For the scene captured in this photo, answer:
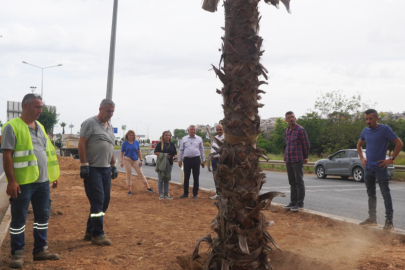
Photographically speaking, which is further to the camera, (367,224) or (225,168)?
(367,224)

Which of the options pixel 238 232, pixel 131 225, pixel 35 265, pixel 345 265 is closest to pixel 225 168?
pixel 238 232

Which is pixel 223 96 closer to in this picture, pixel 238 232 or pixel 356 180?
pixel 238 232

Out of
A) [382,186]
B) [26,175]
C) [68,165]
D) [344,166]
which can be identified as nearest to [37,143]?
[26,175]

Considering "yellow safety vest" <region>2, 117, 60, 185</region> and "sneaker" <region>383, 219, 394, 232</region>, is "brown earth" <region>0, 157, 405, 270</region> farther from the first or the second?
"yellow safety vest" <region>2, 117, 60, 185</region>

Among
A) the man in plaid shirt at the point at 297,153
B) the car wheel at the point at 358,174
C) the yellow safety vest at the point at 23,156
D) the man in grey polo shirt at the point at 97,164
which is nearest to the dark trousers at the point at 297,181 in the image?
the man in plaid shirt at the point at 297,153

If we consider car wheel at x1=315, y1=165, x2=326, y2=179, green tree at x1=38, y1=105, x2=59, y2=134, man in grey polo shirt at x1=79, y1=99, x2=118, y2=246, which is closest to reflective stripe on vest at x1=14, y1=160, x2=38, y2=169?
man in grey polo shirt at x1=79, y1=99, x2=118, y2=246

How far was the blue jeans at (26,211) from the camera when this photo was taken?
4.54 m

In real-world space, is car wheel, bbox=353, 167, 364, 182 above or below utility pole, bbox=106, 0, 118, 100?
below

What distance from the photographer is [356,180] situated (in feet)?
58.0

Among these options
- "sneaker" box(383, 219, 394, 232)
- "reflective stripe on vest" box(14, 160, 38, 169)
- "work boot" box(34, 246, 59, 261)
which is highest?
"reflective stripe on vest" box(14, 160, 38, 169)

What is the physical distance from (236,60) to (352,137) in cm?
3581

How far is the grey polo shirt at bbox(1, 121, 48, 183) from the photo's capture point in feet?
14.7

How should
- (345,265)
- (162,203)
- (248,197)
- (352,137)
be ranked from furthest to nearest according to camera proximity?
(352,137) < (162,203) < (345,265) < (248,197)

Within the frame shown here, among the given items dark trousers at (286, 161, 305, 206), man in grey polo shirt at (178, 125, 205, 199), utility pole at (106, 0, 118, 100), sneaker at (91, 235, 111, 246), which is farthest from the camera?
utility pole at (106, 0, 118, 100)
